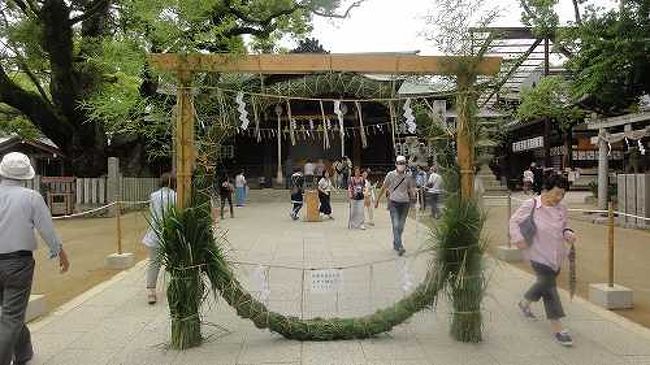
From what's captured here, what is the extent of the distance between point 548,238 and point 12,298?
447 centimetres

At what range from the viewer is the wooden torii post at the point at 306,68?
19.0 ft

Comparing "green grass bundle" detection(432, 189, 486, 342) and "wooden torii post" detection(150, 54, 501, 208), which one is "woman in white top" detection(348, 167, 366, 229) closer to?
"wooden torii post" detection(150, 54, 501, 208)

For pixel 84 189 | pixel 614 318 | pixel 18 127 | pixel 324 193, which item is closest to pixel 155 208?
pixel 614 318

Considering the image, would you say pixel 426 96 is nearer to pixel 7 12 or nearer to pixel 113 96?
pixel 113 96

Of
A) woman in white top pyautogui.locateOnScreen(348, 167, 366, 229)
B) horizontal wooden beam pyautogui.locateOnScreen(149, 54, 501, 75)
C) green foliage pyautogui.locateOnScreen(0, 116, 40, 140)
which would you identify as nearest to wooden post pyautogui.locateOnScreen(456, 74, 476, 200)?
horizontal wooden beam pyautogui.locateOnScreen(149, 54, 501, 75)

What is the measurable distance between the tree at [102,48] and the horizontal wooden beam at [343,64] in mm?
10880

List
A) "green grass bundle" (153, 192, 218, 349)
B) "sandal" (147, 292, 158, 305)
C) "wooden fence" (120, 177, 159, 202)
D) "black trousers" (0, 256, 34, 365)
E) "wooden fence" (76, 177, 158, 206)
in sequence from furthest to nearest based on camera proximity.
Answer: "wooden fence" (120, 177, 159, 202) < "wooden fence" (76, 177, 158, 206) < "sandal" (147, 292, 158, 305) < "green grass bundle" (153, 192, 218, 349) < "black trousers" (0, 256, 34, 365)

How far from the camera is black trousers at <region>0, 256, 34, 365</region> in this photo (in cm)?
466

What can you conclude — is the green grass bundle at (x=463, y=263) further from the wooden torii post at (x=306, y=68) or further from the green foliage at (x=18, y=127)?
the green foliage at (x=18, y=127)

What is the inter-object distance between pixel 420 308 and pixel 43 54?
19.6 metres

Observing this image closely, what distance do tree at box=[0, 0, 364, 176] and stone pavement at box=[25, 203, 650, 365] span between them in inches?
375

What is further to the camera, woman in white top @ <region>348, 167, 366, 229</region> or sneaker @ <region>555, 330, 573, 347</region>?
woman in white top @ <region>348, 167, 366, 229</region>

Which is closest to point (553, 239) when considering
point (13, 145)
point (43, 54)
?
point (43, 54)

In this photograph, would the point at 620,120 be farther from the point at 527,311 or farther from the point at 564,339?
the point at 564,339
